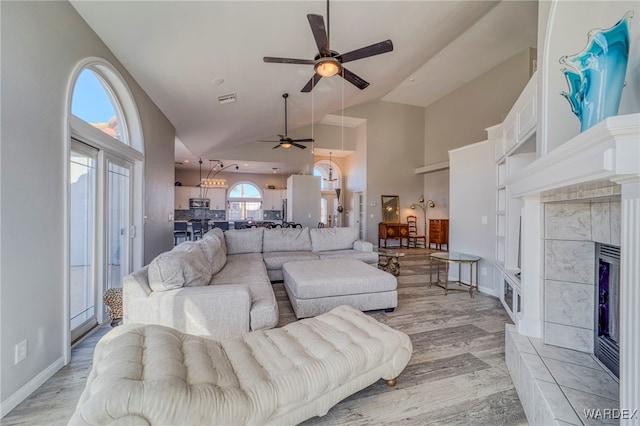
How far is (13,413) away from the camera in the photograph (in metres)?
1.58

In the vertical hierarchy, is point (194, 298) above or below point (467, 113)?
below

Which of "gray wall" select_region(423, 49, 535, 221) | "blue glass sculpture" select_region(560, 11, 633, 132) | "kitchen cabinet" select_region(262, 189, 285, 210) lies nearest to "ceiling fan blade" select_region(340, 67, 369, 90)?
"blue glass sculpture" select_region(560, 11, 633, 132)

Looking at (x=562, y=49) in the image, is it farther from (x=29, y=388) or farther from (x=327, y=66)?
(x=29, y=388)

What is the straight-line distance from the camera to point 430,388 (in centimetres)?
185


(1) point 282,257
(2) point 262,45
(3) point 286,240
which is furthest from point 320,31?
(3) point 286,240

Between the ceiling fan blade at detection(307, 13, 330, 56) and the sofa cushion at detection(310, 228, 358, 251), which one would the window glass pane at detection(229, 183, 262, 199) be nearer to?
the sofa cushion at detection(310, 228, 358, 251)

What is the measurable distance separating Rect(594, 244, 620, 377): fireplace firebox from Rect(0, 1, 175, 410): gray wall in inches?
144

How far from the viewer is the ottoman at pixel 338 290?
9.58ft

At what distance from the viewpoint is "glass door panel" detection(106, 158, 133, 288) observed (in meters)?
2.98

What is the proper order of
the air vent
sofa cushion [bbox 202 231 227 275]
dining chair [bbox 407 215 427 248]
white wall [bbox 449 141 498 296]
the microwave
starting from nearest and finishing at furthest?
sofa cushion [bbox 202 231 227 275]
white wall [bbox 449 141 498 296]
the air vent
dining chair [bbox 407 215 427 248]
the microwave

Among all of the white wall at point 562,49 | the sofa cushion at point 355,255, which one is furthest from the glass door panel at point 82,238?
the white wall at point 562,49

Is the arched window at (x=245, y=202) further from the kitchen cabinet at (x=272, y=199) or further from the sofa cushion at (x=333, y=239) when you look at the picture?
the sofa cushion at (x=333, y=239)

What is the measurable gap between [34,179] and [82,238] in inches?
39.4

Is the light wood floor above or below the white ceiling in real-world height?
below
